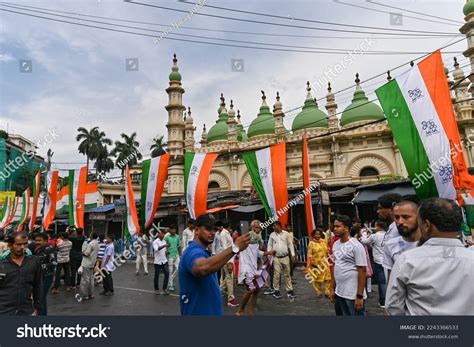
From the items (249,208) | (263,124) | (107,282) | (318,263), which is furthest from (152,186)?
(263,124)

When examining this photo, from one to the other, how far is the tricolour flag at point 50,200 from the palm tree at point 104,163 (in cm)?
2946

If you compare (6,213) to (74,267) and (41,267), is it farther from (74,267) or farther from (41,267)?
(41,267)

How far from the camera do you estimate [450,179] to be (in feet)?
15.3

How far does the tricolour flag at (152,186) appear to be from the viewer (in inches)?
408

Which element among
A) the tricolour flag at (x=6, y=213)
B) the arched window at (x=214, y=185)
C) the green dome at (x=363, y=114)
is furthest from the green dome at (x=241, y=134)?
the tricolour flag at (x=6, y=213)

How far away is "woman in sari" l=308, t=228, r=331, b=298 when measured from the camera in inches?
306

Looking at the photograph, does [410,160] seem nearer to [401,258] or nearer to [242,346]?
[401,258]

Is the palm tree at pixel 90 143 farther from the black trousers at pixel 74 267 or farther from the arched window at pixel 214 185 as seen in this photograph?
the black trousers at pixel 74 267

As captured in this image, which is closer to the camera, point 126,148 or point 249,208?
point 249,208

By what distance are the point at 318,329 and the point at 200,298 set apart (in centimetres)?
134

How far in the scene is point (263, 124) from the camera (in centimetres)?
3328

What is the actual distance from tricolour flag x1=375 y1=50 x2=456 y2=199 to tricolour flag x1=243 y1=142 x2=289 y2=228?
12.4 feet

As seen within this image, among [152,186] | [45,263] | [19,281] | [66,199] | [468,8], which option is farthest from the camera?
[468,8]

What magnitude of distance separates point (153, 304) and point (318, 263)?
13.5ft
